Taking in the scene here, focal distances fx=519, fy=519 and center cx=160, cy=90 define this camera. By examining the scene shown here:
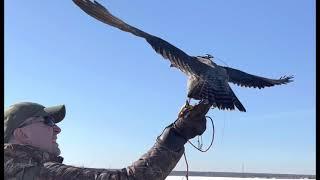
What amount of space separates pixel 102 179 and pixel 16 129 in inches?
26.3

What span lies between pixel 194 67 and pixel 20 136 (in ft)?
5.44

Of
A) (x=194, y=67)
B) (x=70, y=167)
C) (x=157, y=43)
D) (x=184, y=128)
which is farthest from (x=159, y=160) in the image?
(x=157, y=43)

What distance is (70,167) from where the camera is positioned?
8.94 feet

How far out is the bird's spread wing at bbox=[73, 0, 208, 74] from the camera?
4145 millimetres

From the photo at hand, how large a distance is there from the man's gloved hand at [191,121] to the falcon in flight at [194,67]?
0.29 m

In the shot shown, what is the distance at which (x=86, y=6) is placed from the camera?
14.4ft

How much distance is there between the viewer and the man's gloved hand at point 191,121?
2977 mm

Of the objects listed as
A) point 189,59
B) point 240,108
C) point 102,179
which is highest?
point 189,59

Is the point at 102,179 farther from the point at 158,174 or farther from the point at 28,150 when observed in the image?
the point at 28,150

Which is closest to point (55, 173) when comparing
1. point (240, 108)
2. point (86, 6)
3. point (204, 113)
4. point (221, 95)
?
point (204, 113)

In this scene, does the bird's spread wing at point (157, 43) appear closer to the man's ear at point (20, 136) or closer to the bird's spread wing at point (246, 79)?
the bird's spread wing at point (246, 79)

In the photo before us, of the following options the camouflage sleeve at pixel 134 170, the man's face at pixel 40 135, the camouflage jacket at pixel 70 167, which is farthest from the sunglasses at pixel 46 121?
the camouflage sleeve at pixel 134 170

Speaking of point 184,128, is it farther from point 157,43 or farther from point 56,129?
point 157,43

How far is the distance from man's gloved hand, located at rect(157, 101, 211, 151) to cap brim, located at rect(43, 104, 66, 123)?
68 cm
